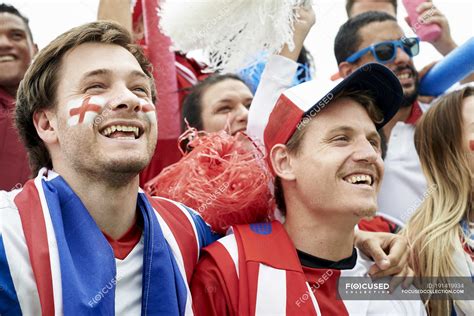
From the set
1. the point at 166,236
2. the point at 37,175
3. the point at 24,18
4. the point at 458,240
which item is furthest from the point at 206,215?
the point at 24,18

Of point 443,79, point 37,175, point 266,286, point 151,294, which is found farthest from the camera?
point 443,79

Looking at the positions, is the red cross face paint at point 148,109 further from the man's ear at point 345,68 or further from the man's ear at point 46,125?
the man's ear at point 345,68

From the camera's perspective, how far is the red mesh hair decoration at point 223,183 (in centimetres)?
262

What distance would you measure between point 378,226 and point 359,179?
824mm

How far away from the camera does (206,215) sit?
2.64 meters

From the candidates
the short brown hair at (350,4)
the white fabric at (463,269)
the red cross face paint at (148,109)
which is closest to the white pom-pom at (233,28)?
the red cross face paint at (148,109)

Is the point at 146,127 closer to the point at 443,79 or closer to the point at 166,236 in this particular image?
the point at 166,236

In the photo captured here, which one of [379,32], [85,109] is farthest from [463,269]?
[379,32]

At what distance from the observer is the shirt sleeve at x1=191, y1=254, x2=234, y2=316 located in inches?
89.2

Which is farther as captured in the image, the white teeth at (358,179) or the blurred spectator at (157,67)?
the blurred spectator at (157,67)

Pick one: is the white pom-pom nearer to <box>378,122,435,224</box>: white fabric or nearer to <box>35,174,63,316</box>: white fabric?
<box>378,122,435,224</box>: white fabric

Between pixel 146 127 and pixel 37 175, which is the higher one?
pixel 146 127

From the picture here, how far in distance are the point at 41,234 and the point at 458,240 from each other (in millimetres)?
1669

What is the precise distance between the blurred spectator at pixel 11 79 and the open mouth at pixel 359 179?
1.46 m
